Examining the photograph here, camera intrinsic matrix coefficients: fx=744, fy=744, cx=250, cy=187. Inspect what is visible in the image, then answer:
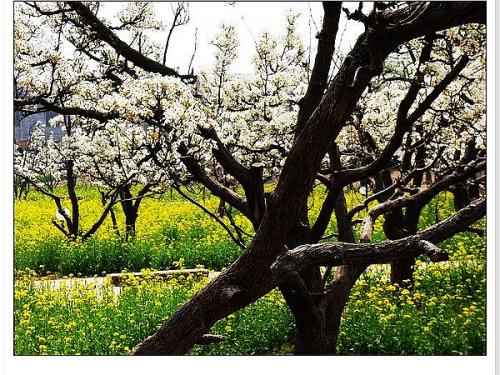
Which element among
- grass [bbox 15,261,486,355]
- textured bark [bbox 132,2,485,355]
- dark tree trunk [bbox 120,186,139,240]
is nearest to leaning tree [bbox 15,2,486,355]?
textured bark [bbox 132,2,485,355]

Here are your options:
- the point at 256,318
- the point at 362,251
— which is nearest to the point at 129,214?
the point at 256,318

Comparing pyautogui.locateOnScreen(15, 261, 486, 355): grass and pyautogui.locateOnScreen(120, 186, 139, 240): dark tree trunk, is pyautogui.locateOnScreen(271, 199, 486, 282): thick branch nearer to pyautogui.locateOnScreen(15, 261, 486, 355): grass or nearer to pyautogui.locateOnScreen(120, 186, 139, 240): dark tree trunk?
pyautogui.locateOnScreen(15, 261, 486, 355): grass

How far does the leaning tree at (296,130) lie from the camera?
5.76ft

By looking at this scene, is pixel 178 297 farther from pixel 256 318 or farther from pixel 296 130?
pixel 296 130

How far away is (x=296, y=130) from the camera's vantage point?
2254 mm

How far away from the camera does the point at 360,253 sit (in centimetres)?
181

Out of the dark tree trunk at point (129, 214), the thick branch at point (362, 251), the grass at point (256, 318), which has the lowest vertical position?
the grass at point (256, 318)

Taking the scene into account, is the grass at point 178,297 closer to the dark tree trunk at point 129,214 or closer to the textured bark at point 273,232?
the dark tree trunk at point 129,214

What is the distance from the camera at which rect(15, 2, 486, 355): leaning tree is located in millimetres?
1756

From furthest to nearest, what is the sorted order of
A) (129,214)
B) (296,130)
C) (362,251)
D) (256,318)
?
(129,214)
(256,318)
(296,130)
(362,251)

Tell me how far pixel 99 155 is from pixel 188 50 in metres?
0.76

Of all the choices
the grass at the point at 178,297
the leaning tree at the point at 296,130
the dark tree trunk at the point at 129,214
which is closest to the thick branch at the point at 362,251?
the leaning tree at the point at 296,130
